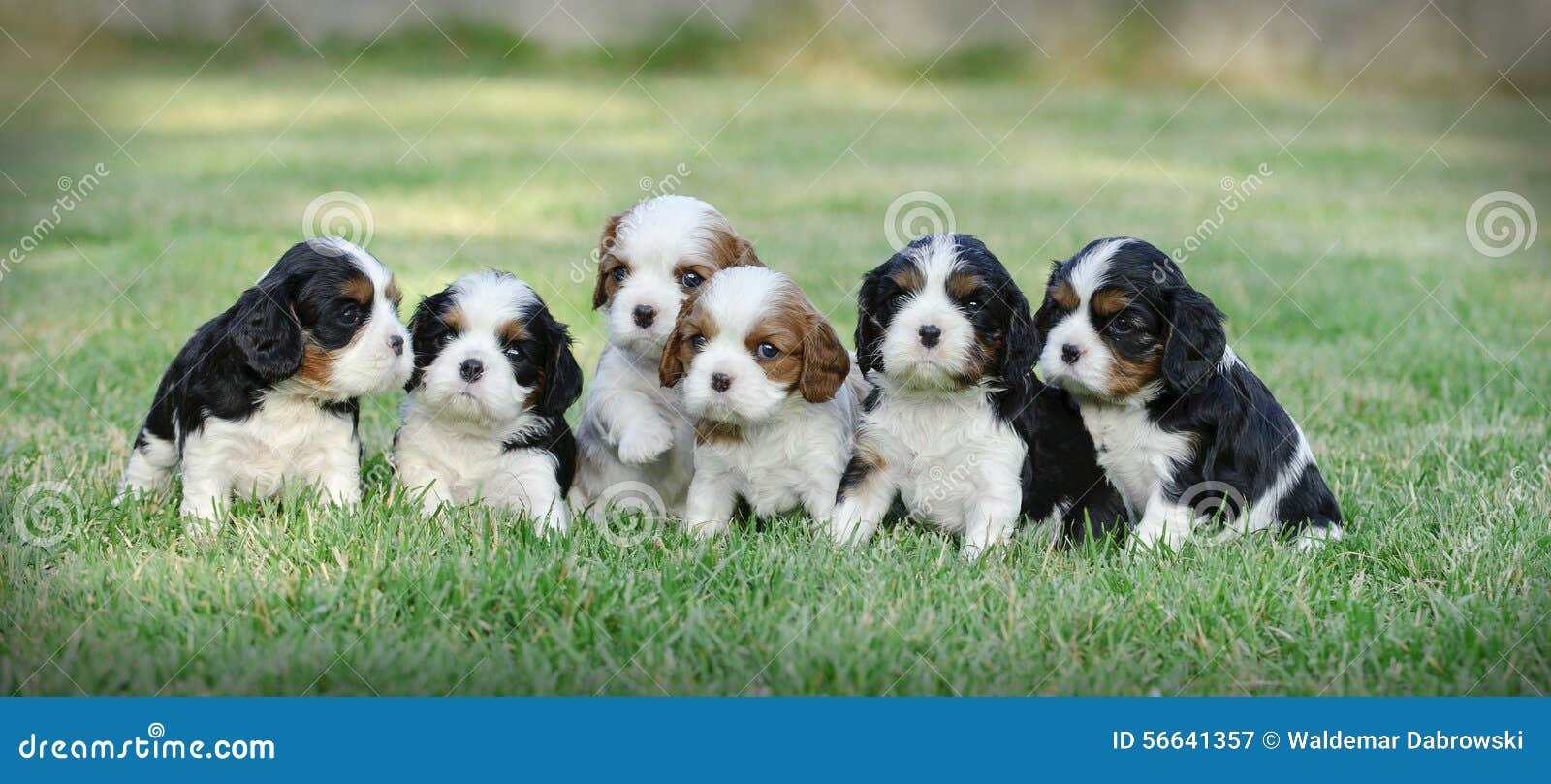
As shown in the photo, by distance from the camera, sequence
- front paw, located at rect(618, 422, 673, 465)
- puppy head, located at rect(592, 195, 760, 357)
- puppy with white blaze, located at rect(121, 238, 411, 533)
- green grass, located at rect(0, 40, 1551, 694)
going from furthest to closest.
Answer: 1. front paw, located at rect(618, 422, 673, 465)
2. puppy head, located at rect(592, 195, 760, 357)
3. puppy with white blaze, located at rect(121, 238, 411, 533)
4. green grass, located at rect(0, 40, 1551, 694)

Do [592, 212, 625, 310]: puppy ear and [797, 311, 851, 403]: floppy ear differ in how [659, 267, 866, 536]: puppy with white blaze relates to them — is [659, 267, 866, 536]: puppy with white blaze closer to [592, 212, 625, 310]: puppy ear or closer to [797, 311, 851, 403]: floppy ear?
[797, 311, 851, 403]: floppy ear

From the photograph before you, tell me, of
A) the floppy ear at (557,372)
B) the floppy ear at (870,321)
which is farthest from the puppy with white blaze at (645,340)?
the floppy ear at (870,321)

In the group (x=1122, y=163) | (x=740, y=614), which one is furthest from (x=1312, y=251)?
(x=740, y=614)

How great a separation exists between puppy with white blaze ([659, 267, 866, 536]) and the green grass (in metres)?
0.23

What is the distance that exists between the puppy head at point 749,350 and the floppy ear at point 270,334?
133 cm

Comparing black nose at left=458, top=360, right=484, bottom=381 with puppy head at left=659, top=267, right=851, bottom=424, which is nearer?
puppy head at left=659, top=267, right=851, bottom=424

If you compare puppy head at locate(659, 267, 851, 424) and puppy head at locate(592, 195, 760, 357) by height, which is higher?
puppy head at locate(592, 195, 760, 357)

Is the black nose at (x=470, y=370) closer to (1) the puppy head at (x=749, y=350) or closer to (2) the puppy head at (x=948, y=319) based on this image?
(1) the puppy head at (x=749, y=350)

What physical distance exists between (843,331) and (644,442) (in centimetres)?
435

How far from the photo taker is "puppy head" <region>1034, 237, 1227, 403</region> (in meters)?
5.09

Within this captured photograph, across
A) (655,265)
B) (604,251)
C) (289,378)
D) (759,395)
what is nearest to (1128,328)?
(759,395)

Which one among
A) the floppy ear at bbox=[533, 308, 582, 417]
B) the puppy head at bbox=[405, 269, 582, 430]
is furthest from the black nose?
the floppy ear at bbox=[533, 308, 582, 417]

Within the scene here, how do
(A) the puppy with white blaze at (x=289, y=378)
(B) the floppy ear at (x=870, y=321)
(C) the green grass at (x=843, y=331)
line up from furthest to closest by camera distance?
(B) the floppy ear at (x=870, y=321), (A) the puppy with white blaze at (x=289, y=378), (C) the green grass at (x=843, y=331)

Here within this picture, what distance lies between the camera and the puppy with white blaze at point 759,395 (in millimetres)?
5035
